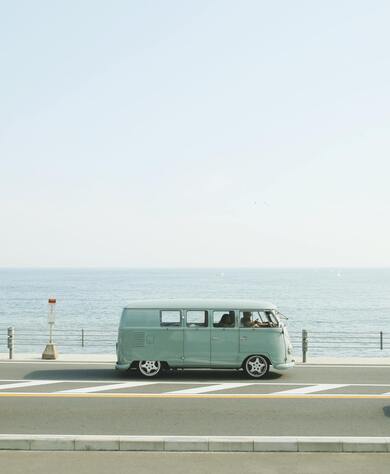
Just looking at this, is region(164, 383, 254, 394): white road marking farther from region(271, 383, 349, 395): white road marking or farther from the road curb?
the road curb

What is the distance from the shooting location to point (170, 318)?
17344 mm

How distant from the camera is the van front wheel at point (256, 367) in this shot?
1739cm

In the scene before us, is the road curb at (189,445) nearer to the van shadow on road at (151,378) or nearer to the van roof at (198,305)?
the van shadow on road at (151,378)

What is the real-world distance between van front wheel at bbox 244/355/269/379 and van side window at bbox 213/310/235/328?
103cm

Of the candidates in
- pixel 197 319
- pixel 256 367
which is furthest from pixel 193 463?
pixel 256 367

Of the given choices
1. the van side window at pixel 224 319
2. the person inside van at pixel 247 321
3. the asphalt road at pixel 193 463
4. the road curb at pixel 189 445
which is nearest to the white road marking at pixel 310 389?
the person inside van at pixel 247 321

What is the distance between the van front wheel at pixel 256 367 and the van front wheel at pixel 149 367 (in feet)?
7.52

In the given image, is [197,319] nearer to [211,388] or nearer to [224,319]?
[224,319]

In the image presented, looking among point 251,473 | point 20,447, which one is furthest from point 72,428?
point 251,473

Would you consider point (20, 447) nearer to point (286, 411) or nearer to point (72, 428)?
point (72, 428)

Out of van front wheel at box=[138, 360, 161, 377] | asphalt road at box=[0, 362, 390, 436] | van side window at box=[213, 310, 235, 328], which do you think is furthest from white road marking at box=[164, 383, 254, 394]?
van front wheel at box=[138, 360, 161, 377]

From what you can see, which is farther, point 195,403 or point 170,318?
point 170,318

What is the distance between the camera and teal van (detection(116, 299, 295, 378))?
17375 mm

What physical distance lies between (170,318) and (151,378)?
1.62 meters
